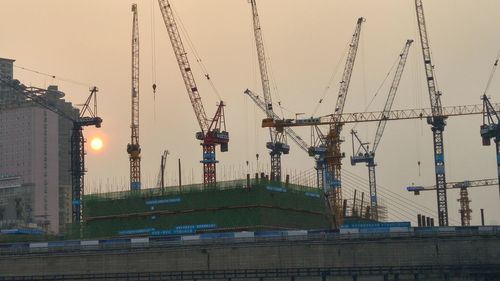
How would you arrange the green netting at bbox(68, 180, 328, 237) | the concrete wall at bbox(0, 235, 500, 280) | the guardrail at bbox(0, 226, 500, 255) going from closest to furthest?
the concrete wall at bbox(0, 235, 500, 280), the guardrail at bbox(0, 226, 500, 255), the green netting at bbox(68, 180, 328, 237)

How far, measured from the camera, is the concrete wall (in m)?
113

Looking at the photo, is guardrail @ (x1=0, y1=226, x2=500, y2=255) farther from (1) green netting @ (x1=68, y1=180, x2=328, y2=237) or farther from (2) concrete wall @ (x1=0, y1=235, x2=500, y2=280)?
(1) green netting @ (x1=68, y1=180, x2=328, y2=237)

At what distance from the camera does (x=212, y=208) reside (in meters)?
158

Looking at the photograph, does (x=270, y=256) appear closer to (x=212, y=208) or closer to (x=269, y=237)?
(x=269, y=237)

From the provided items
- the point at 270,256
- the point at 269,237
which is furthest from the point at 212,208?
the point at 270,256

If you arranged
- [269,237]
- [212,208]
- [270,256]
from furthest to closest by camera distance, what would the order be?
[212,208] < [269,237] < [270,256]

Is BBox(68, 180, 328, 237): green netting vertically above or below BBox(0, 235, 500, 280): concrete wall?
above

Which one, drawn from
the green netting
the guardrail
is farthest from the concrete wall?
the green netting

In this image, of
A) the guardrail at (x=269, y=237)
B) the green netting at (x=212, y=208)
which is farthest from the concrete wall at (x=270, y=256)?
the green netting at (x=212, y=208)

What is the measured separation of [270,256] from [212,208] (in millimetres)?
39888

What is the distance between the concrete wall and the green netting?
3053 cm

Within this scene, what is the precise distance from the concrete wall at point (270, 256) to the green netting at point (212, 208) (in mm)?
30531

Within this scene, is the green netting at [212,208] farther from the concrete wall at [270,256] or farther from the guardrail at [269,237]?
the concrete wall at [270,256]

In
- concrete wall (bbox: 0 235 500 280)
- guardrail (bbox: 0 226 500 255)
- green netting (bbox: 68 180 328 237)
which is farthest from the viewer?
green netting (bbox: 68 180 328 237)
